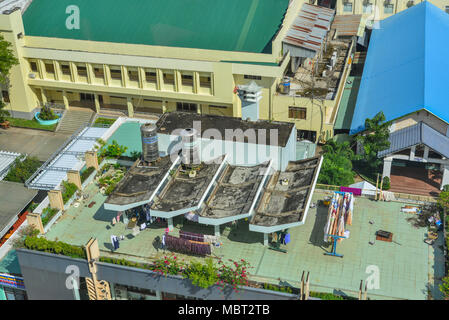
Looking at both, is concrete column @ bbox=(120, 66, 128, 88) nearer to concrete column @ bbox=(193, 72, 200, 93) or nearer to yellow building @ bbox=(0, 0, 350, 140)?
yellow building @ bbox=(0, 0, 350, 140)

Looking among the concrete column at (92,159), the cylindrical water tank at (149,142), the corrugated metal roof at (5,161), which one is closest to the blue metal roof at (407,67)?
the cylindrical water tank at (149,142)

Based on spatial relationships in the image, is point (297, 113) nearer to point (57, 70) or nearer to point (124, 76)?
point (124, 76)

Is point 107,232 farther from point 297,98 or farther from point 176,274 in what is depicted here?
point 297,98

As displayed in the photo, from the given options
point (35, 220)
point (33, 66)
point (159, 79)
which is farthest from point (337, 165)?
point (33, 66)

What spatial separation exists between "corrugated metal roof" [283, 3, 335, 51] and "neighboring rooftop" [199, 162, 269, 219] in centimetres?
2888

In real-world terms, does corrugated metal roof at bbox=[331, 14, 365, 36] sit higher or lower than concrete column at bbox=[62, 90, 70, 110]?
higher

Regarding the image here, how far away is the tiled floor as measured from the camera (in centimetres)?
3469

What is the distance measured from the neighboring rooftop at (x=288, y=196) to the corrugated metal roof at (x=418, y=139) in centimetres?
1792

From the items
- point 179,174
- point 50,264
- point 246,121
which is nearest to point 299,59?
point 246,121

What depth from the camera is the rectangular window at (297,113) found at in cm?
6412

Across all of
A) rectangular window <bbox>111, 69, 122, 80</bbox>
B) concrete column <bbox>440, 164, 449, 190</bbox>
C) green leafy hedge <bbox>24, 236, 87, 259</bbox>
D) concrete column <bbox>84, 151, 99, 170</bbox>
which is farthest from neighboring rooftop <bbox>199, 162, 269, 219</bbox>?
rectangular window <bbox>111, 69, 122, 80</bbox>

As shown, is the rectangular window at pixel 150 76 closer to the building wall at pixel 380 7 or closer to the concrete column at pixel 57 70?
the concrete column at pixel 57 70

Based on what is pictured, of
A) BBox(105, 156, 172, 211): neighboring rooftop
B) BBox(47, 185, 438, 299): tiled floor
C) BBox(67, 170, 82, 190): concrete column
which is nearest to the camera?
BBox(47, 185, 438, 299): tiled floor

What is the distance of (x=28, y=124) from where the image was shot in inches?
2726
